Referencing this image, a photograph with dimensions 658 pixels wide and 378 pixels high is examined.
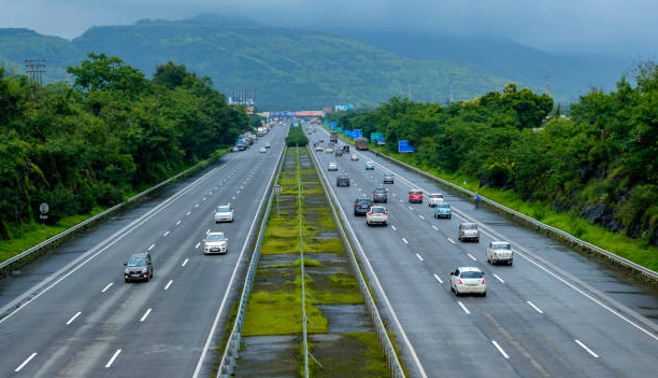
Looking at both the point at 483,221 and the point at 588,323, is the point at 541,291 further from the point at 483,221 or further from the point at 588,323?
the point at 483,221

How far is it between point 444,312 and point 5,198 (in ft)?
126

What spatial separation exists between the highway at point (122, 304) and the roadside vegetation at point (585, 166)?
83.0 ft

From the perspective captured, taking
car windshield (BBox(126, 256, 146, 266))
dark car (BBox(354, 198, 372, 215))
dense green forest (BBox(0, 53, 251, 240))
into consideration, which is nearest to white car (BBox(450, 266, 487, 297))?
car windshield (BBox(126, 256, 146, 266))

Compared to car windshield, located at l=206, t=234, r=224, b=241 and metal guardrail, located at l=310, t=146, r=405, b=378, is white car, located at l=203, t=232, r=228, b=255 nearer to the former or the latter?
car windshield, located at l=206, t=234, r=224, b=241

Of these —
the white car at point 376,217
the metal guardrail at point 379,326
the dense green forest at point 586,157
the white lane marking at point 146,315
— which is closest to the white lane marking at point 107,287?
the white lane marking at point 146,315

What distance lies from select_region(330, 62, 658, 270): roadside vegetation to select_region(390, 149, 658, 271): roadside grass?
0.07 m

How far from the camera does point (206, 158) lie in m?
170

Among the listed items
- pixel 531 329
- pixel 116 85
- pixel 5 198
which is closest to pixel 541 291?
pixel 531 329

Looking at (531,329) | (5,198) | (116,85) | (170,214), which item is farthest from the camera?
(116,85)

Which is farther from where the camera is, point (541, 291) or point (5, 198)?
point (5, 198)

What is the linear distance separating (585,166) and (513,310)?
40822mm

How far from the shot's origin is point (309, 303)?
40.3 m

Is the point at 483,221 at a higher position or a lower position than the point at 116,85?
lower

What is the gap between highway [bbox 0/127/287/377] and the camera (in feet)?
101
